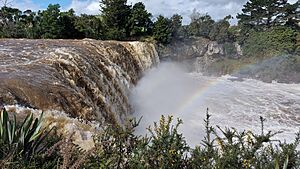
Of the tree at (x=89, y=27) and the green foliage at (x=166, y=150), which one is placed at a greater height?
the tree at (x=89, y=27)

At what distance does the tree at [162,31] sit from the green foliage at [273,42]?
6.44 metres

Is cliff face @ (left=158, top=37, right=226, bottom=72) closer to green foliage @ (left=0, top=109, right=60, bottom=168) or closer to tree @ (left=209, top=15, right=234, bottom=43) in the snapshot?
tree @ (left=209, top=15, right=234, bottom=43)

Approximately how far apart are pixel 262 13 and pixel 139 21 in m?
10.2

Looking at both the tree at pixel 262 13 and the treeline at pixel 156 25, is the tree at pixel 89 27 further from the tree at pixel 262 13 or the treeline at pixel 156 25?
the tree at pixel 262 13

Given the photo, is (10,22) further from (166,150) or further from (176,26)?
(166,150)

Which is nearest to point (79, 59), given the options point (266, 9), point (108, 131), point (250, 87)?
point (108, 131)

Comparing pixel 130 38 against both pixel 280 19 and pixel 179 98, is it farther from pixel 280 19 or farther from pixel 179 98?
pixel 280 19

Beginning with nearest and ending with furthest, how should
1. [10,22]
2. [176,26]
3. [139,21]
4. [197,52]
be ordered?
[10,22]
[139,21]
[197,52]
[176,26]

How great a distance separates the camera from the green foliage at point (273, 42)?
26.0 m

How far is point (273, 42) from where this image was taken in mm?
26453

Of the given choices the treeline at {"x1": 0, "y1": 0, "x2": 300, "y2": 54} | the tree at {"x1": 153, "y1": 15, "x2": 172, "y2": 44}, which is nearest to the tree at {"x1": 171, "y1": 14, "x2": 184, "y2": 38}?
the treeline at {"x1": 0, "y1": 0, "x2": 300, "y2": 54}

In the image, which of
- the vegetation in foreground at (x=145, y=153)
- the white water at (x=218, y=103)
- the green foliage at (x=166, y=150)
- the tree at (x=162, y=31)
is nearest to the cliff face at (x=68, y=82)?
the white water at (x=218, y=103)

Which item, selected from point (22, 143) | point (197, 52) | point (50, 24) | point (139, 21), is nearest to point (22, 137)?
point (22, 143)

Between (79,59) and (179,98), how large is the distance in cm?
784
